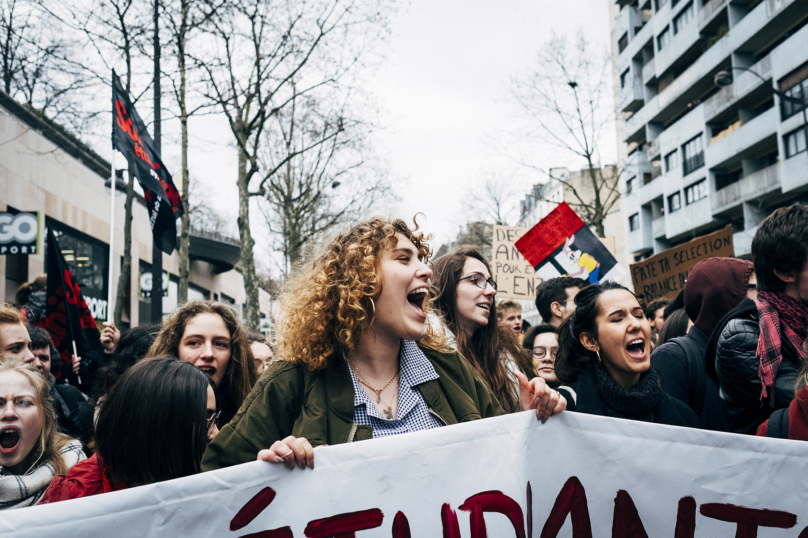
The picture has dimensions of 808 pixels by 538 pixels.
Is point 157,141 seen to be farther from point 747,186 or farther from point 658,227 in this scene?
point 658,227

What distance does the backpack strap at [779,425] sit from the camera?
6.86 feet

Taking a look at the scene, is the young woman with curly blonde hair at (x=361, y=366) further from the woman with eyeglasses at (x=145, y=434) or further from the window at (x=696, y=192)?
the window at (x=696, y=192)

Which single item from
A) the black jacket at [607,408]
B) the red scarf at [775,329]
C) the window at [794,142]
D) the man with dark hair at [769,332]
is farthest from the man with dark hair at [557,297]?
the window at [794,142]

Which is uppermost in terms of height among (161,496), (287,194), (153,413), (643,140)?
(643,140)

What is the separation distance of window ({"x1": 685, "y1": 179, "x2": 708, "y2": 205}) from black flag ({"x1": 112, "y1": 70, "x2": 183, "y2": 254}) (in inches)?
1238

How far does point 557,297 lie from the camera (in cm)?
541

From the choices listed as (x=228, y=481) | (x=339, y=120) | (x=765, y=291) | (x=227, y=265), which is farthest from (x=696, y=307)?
(x=227, y=265)

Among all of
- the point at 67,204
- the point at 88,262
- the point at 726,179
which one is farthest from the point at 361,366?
the point at 726,179

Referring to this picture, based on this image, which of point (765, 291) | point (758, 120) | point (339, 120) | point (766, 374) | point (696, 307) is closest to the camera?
point (766, 374)

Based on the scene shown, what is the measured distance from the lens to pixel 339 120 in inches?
736

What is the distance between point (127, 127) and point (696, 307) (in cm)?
719

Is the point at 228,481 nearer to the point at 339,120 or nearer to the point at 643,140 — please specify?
the point at 339,120

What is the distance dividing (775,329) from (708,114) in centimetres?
3423

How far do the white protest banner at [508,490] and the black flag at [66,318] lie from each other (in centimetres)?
395
